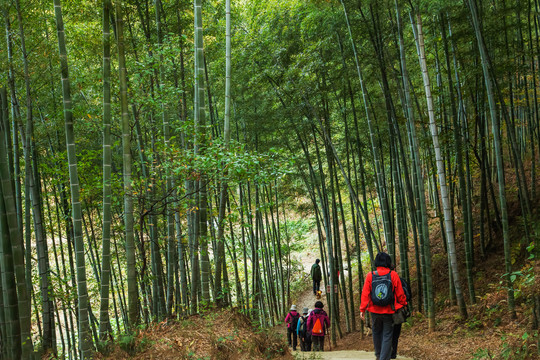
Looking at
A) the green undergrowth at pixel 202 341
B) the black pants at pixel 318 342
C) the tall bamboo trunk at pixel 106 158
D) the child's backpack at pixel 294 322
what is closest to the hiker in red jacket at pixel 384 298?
the green undergrowth at pixel 202 341

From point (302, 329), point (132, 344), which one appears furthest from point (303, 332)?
point (132, 344)

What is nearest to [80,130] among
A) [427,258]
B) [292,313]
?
[292,313]

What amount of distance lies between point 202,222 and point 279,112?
11.9ft

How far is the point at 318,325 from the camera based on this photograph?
6.65 metres

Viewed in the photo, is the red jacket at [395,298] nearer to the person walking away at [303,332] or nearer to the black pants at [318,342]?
the black pants at [318,342]

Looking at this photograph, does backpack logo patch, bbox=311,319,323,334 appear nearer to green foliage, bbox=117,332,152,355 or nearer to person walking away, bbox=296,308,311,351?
person walking away, bbox=296,308,311,351

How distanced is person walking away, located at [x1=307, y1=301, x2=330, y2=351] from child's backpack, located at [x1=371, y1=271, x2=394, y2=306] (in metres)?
3.17

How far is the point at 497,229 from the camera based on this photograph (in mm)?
7871

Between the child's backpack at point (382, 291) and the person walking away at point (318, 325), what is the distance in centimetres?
317

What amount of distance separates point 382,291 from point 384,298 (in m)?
0.06

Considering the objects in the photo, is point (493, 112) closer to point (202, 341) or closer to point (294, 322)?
point (202, 341)

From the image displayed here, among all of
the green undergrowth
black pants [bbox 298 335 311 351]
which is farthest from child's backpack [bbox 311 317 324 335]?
the green undergrowth

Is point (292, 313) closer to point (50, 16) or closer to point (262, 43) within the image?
point (262, 43)

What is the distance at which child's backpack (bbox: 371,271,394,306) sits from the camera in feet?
11.6
